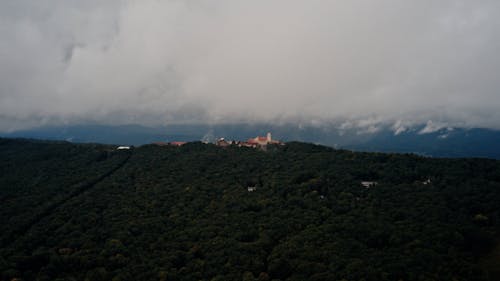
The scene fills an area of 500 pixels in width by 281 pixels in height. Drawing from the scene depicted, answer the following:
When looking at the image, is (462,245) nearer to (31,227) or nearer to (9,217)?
(31,227)

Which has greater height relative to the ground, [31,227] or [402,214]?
[402,214]

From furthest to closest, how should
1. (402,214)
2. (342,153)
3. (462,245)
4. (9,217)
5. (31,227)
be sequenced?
(342,153), (9,217), (31,227), (402,214), (462,245)

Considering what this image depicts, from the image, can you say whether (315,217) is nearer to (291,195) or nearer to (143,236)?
(291,195)

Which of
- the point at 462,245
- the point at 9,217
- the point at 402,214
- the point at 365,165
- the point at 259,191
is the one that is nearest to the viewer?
the point at 462,245

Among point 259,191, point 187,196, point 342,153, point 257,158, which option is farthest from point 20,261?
point 342,153

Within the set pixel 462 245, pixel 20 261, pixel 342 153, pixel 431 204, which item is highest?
pixel 342 153

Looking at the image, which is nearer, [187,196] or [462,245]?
[462,245]
